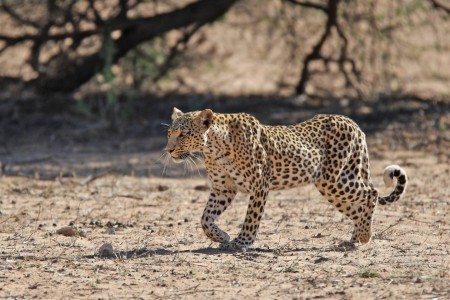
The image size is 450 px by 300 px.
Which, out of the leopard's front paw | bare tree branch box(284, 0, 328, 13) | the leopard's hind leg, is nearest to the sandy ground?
the leopard's front paw

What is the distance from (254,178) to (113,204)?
264 centimetres

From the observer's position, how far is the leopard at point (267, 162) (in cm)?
777

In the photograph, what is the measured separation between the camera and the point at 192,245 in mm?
8148

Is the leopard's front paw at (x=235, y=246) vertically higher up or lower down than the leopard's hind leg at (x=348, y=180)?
lower down

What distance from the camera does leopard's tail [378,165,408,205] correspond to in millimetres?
8406

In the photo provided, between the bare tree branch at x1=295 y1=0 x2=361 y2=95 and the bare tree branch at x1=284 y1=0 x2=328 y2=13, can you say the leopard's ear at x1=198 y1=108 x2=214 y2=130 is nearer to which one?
the bare tree branch at x1=295 y1=0 x2=361 y2=95

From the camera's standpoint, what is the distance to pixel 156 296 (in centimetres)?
654

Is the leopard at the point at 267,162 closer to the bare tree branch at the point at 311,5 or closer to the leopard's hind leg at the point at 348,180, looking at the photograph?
the leopard's hind leg at the point at 348,180

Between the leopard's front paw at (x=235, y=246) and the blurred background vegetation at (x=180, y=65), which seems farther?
the blurred background vegetation at (x=180, y=65)

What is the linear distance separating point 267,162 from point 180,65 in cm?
890

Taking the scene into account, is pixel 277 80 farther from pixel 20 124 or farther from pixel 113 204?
pixel 113 204

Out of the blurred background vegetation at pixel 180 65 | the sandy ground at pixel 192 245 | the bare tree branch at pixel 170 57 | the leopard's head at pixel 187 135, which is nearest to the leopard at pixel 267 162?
A: the leopard's head at pixel 187 135

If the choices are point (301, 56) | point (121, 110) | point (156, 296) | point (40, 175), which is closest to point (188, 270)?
point (156, 296)

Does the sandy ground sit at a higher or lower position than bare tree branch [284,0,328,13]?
lower
